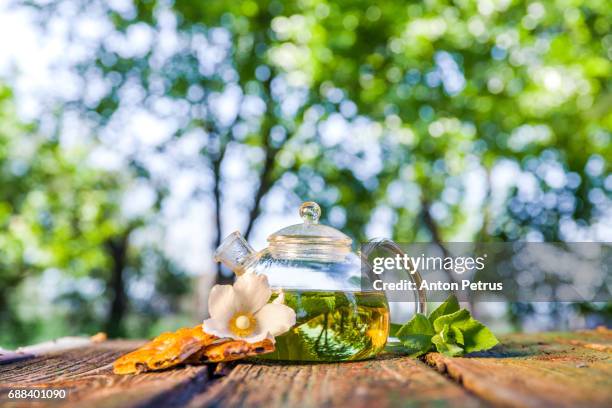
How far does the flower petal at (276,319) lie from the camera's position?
4.25 ft

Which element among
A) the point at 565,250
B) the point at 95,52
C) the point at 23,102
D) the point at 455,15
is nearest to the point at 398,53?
the point at 455,15

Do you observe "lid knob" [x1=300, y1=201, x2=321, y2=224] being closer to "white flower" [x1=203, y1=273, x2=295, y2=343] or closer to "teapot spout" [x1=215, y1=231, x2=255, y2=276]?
"teapot spout" [x1=215, y1=231, x2=255, y2=276]

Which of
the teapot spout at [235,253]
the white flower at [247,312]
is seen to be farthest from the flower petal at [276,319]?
the teapot spout at [235,253]

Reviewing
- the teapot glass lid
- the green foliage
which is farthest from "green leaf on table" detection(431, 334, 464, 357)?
the teapot glass lid

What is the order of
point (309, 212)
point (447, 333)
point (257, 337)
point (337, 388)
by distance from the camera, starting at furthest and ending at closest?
1. point (309, 212)
2. point (447, 333)
3. point (257, 337)
4. point (337, 388)

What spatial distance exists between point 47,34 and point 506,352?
6810 millimetres

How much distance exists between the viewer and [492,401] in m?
0.73

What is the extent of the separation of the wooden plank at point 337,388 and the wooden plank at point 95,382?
4 cm

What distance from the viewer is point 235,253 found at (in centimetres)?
159

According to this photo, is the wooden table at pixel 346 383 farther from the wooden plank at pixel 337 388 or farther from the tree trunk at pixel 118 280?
the tree trunk at pixel 118 280

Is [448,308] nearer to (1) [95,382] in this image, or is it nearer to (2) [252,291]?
(2) [252,291]

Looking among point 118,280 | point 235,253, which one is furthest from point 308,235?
point 118,280

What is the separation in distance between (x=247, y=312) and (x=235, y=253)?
273mm

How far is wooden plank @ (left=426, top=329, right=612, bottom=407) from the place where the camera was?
2.36 feet
